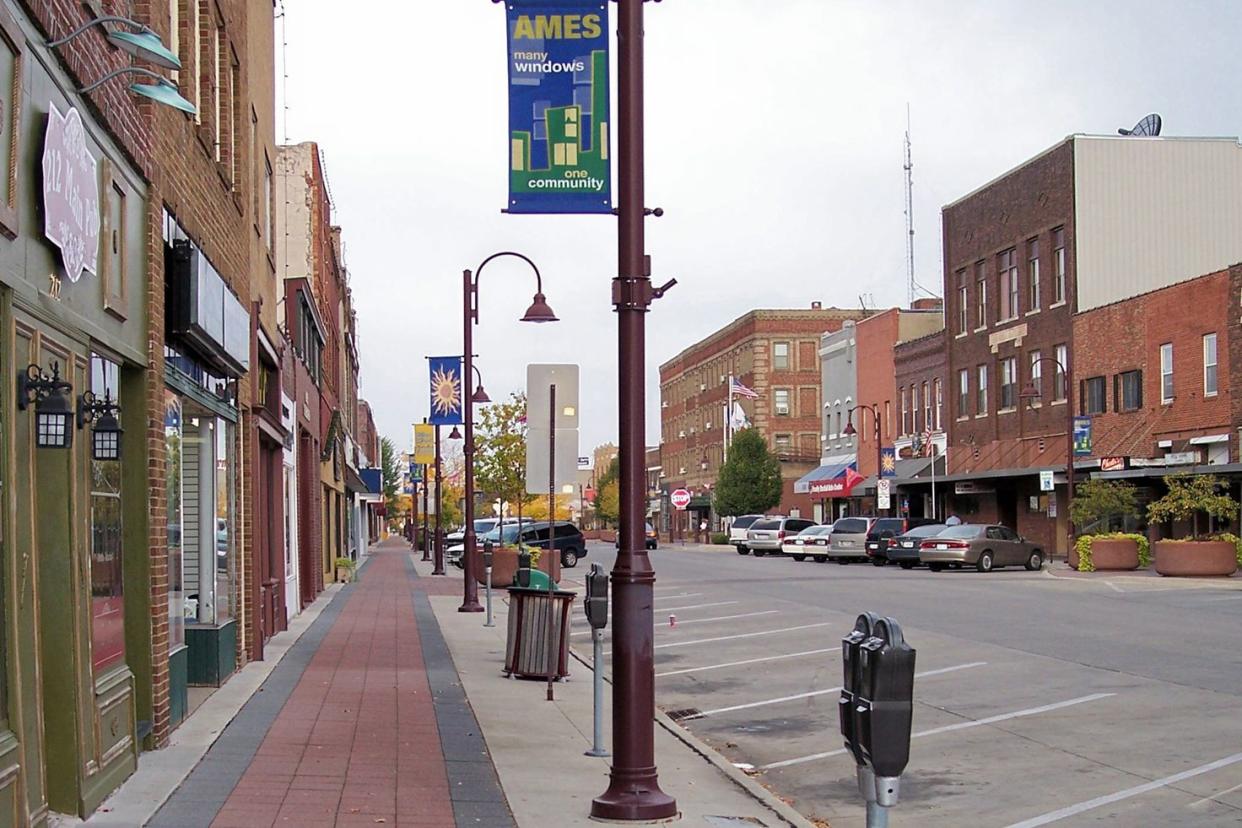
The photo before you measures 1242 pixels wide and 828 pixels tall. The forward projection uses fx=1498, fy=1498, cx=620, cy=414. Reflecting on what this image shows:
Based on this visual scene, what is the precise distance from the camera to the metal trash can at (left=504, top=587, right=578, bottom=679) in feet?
51.1

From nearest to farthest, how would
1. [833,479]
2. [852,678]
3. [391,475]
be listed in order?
[852,678]
[833,479]
[391,475]

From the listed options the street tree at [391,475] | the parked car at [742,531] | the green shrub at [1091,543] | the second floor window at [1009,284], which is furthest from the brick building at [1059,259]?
the street tree at [391,475]

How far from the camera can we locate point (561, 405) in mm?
14148

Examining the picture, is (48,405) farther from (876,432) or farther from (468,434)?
(876,432)

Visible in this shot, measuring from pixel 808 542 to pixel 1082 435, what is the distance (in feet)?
40.6

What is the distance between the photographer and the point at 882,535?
47.8 metres

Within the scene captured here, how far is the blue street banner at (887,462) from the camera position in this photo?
5906cm

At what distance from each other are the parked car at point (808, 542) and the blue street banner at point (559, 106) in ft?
145

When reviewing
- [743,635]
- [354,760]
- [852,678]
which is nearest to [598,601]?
[354,760]

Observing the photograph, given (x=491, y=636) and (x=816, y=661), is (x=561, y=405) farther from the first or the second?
(x=491, y=636)

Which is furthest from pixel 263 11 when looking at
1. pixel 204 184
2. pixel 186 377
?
pixel 186 377

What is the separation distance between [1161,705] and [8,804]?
9.97m

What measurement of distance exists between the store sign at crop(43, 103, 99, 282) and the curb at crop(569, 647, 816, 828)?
5.02m

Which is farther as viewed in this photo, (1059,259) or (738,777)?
(1059,259)
